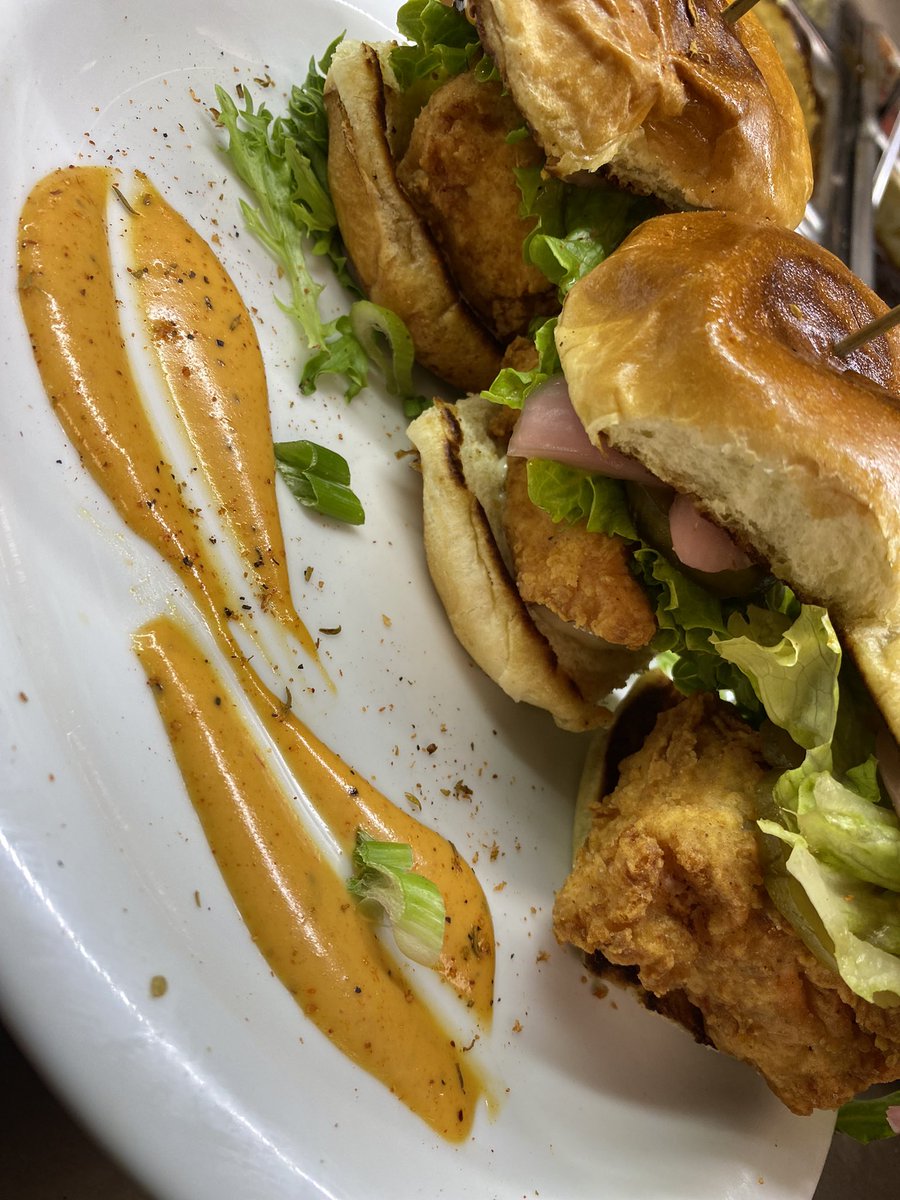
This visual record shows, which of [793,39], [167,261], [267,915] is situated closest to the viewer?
[267,915]

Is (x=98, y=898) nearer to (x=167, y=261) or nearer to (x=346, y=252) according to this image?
(x=167, y=261)

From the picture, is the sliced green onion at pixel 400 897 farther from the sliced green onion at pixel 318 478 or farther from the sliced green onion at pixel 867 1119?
the sliced green onion at pixel 867 1119

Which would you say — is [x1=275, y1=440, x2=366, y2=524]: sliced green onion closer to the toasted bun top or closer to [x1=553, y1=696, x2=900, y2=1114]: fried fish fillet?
the toasted bun top

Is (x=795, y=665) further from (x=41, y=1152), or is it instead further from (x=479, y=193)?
(x=41, y=1152)

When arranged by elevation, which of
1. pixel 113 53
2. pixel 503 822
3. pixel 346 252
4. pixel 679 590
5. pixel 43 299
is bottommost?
pixel 503 822

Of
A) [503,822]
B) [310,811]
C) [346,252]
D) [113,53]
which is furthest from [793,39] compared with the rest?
[310,811]
